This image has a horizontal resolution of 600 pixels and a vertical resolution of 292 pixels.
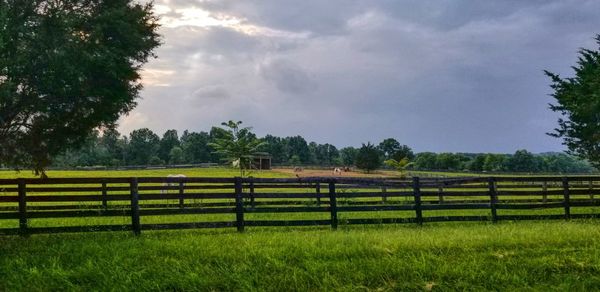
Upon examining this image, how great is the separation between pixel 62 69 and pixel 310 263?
807cm

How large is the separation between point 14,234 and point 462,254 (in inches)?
437

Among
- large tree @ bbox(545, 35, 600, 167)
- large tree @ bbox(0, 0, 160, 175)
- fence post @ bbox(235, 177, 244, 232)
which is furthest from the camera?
large tree @ bbox(545, 35, 600, 167)

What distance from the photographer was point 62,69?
39.5 ft

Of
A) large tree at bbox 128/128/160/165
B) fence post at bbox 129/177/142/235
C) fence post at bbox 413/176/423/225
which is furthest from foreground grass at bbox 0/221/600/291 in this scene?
large tree at bbox 128/128/160/165

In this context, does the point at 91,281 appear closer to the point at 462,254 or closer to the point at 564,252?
the point at 462,254

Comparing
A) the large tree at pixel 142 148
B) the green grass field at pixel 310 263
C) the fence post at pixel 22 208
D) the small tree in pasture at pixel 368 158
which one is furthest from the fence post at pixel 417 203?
the large tree at pixel 142 148

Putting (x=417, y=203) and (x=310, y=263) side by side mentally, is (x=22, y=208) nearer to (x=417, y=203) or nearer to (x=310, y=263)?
(x=310, y=263)

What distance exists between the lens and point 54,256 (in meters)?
9.95

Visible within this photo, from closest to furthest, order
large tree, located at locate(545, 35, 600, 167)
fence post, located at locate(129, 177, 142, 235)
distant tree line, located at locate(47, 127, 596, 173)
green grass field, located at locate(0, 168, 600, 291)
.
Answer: green grass field, located at locate(0, 168, 600, 291)
fence post, located at locate(129, 177, 142, 235)
large tree, located at locate(545, 35, 600, 167)
distant tree line, located at locate(47, 127, 596, 173)

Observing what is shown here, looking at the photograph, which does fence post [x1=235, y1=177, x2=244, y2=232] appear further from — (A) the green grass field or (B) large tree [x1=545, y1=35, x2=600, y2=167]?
(B) large tree [x1=545, y1=35, x2=600, y2=167]

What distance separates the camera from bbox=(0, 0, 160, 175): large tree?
11.8 metres

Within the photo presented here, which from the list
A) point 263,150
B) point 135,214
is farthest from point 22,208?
point 263,150

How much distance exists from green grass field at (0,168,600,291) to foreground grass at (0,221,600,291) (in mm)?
19

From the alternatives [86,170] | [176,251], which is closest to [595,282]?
[176,251]
